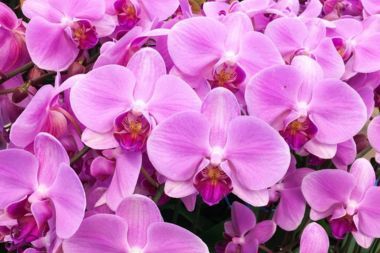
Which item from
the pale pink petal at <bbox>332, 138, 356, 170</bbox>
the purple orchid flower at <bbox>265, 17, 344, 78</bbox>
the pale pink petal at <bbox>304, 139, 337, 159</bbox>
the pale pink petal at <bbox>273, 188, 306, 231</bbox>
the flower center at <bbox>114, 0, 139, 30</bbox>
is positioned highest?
the flower center at <bbox>114, 0, 139, 30</bbox>

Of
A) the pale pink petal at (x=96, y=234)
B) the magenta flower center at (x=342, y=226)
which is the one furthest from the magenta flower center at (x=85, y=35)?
the magenta flower center at (x=342, y=226)

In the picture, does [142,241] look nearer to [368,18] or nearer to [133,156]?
[133,156]

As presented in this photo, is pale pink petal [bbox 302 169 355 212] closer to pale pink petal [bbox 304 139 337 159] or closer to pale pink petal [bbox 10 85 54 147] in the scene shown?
pale pink petal [bbox 304 139 337 159]

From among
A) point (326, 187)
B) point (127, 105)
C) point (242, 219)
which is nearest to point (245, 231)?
point (242, 219)

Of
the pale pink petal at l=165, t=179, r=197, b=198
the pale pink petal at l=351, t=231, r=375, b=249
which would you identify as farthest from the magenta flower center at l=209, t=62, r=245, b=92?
the pale pink petal at l=351, t=231, r=375, b=249

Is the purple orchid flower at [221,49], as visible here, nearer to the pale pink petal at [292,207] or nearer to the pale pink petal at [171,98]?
the pale pink petal at [171,98]

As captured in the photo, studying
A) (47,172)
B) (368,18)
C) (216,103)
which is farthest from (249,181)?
(368,18)
